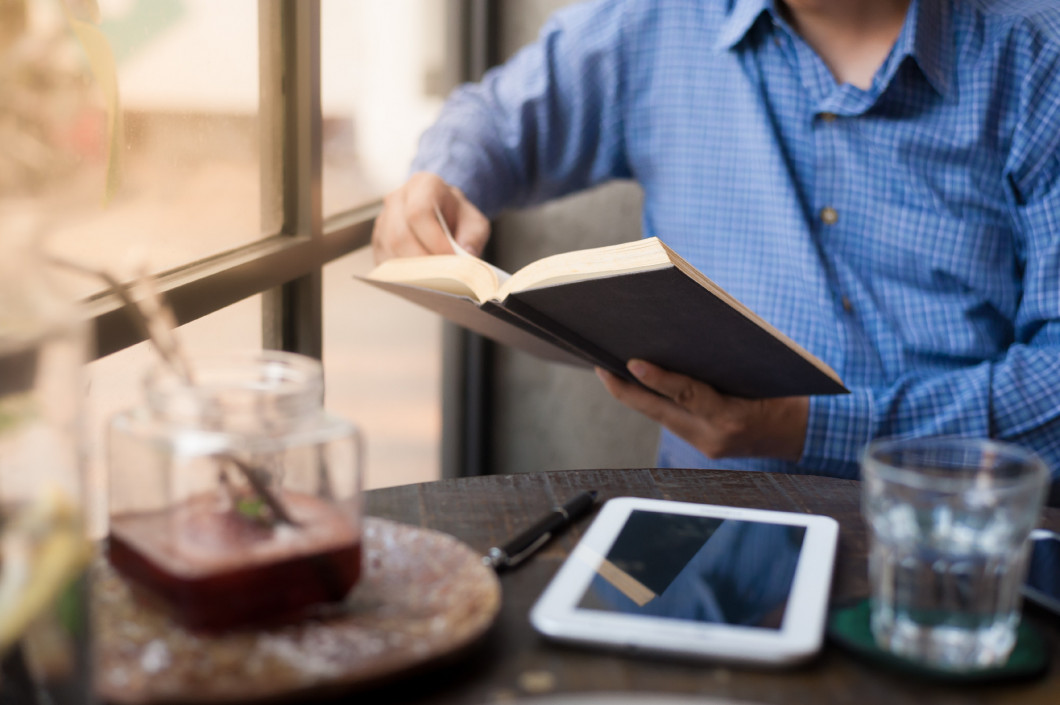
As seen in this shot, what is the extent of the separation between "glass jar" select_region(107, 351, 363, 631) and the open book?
11.6 inches

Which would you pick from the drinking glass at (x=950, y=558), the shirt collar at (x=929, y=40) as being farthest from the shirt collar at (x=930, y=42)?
the drinking glass at (x=950, y=558)

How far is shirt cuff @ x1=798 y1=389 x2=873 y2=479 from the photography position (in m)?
1.17

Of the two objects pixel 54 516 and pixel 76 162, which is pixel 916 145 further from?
pixel 54 516

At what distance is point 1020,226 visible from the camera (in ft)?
4.15

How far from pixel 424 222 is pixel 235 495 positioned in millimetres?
655

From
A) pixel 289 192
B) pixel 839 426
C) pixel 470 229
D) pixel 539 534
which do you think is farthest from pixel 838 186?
pixel 539 534

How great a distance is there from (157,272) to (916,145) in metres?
0.91

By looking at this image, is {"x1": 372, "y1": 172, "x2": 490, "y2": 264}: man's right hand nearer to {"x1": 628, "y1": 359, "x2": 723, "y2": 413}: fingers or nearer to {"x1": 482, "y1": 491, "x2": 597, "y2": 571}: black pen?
{"x1": 628, "y1": 359, "x2": 723, "y2": 413}: fingers

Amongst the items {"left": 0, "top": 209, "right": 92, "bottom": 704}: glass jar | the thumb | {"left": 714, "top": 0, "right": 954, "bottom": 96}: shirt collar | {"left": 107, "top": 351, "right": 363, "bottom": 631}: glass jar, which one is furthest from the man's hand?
{"left": 0, "top": 209, "right": 92, "bottom": 704}: glass jar

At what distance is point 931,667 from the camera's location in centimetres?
49

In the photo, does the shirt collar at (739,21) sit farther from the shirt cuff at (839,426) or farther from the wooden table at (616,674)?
the wooden table at (616,674)

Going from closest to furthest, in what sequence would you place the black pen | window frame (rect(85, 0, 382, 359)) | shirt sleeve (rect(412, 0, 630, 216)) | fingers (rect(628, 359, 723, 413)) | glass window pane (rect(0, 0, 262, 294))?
the black pen
glass window pane (rect(0, 0, 262, 294))
fingers (rect(628, 359, 723, 413))
window frame (rect(85, 0, 382, 359))
shirt sleeve (rect(412, 0, 630, 216))

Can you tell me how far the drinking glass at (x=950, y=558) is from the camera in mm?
491

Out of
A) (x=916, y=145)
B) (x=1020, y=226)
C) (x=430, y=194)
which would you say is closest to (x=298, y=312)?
(x=430, y=194)
